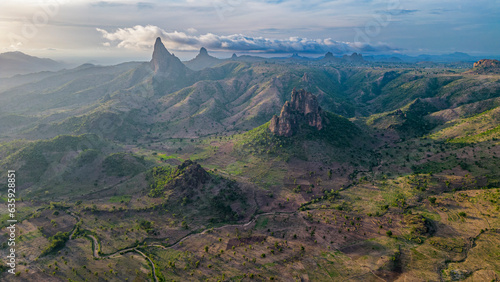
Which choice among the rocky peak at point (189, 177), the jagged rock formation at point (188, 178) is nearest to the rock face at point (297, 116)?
the rocky peak at point (189, 177)

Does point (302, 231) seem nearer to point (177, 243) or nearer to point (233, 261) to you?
point (233, 261)

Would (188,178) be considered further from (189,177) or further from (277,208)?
(277,208)

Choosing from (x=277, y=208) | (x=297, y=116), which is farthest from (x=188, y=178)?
(x=297, y=116)

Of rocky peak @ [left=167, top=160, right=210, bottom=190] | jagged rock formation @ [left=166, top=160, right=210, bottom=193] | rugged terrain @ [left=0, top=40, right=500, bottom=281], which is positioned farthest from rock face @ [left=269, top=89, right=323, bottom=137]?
jagged rock formation @ [left=166, top=160, right=210, bottom=193]

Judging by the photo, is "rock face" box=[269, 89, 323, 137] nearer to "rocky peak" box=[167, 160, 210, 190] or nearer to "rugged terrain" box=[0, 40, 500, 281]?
"rugged terrain" box=[0, 40, 500, 281]

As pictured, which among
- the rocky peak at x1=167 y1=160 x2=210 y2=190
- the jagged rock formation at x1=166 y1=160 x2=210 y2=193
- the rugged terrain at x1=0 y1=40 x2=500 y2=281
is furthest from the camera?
the rocky peak at x1=167 y1=160 x2=210 y2=190

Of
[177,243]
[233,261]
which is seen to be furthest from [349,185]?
[177,243]

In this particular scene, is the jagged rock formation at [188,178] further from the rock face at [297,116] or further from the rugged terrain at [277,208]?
the rock face at [297,116]

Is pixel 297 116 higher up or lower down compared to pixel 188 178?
higher up
